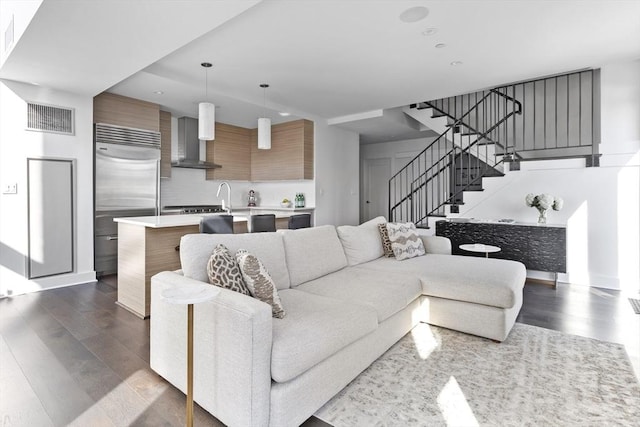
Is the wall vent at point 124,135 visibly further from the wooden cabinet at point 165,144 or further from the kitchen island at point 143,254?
the kitchen island at point 143,254

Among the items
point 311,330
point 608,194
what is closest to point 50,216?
point 311,330

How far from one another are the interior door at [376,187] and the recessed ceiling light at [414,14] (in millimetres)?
6146

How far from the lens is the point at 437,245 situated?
12.9 feet

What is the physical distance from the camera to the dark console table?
4293mm

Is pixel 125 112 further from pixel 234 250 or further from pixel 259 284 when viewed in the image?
pixel 259 284

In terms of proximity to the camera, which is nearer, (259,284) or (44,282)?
(259,284)

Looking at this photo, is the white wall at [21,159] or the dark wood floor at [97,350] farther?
the white wall at [21,159]

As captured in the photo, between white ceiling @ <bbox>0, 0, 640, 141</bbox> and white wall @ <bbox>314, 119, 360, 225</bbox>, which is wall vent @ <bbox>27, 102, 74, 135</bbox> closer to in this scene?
white ceiling @ <bbox>0, 0, 640, 141</bbox>

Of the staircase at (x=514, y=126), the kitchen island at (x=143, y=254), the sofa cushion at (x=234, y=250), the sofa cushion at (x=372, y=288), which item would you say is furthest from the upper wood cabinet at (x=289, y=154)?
the sofa cushion at (x=234, y=250)

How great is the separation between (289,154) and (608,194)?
16.3 feet

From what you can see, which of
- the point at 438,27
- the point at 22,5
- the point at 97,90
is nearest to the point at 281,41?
the point at 438,27

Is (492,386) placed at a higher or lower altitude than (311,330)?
lower

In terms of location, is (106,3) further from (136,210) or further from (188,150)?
(188,150)

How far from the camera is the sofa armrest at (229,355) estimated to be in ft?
4.90
